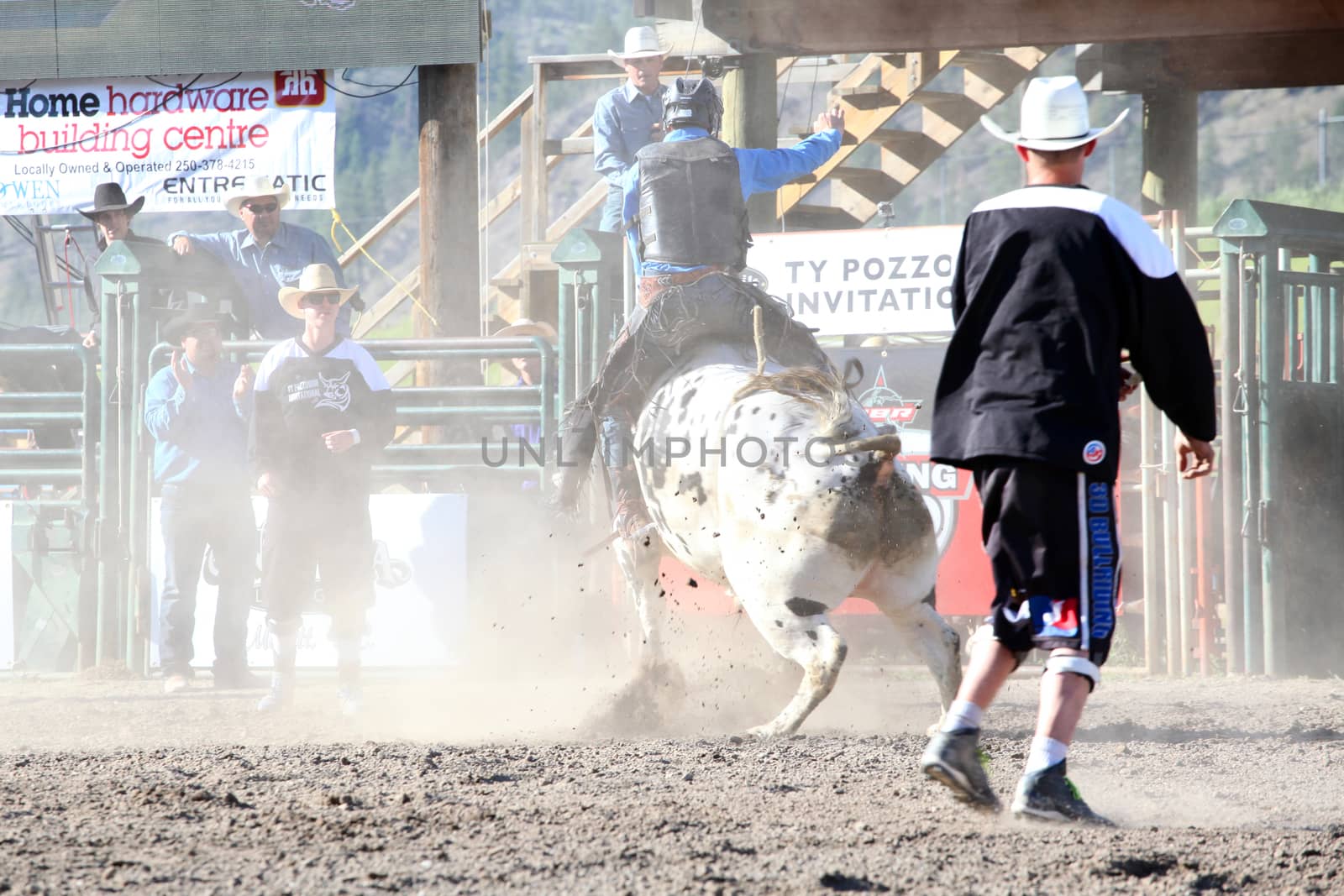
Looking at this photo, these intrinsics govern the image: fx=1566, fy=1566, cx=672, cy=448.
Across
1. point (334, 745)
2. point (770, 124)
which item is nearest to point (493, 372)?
point (770, 124)

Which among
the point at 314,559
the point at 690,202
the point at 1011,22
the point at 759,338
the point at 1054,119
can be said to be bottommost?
the point at 314,559

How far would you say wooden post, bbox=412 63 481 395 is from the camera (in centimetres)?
1097

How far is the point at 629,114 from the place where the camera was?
9.82 meters

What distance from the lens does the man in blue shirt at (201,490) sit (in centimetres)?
898

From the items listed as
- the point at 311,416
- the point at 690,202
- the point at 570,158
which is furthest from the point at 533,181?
the point at 570,158

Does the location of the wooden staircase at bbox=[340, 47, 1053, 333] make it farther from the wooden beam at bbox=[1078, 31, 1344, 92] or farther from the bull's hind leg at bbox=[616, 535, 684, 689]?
the bull's hind leg at bbox=[616, 535, 684, 689]

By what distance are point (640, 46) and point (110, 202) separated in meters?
3.81

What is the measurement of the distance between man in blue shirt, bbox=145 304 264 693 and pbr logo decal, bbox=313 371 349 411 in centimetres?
128

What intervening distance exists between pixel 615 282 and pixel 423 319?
2772 millimetres

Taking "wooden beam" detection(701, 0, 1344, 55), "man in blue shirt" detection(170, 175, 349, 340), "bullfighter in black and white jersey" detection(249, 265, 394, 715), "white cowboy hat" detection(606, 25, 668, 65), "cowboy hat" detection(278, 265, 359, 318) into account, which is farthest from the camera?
"wooden beam" detection(701, 0, 1344, 55)

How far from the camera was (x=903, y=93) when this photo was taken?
44.0 ft

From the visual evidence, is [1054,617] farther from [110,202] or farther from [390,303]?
[390,303]

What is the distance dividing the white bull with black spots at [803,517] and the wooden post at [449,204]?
5004mm

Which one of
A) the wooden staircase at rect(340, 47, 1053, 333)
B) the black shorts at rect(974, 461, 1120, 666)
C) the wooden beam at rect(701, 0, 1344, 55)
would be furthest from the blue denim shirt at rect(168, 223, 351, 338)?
the black shorts at rect(974, 461, 1120, 666)
